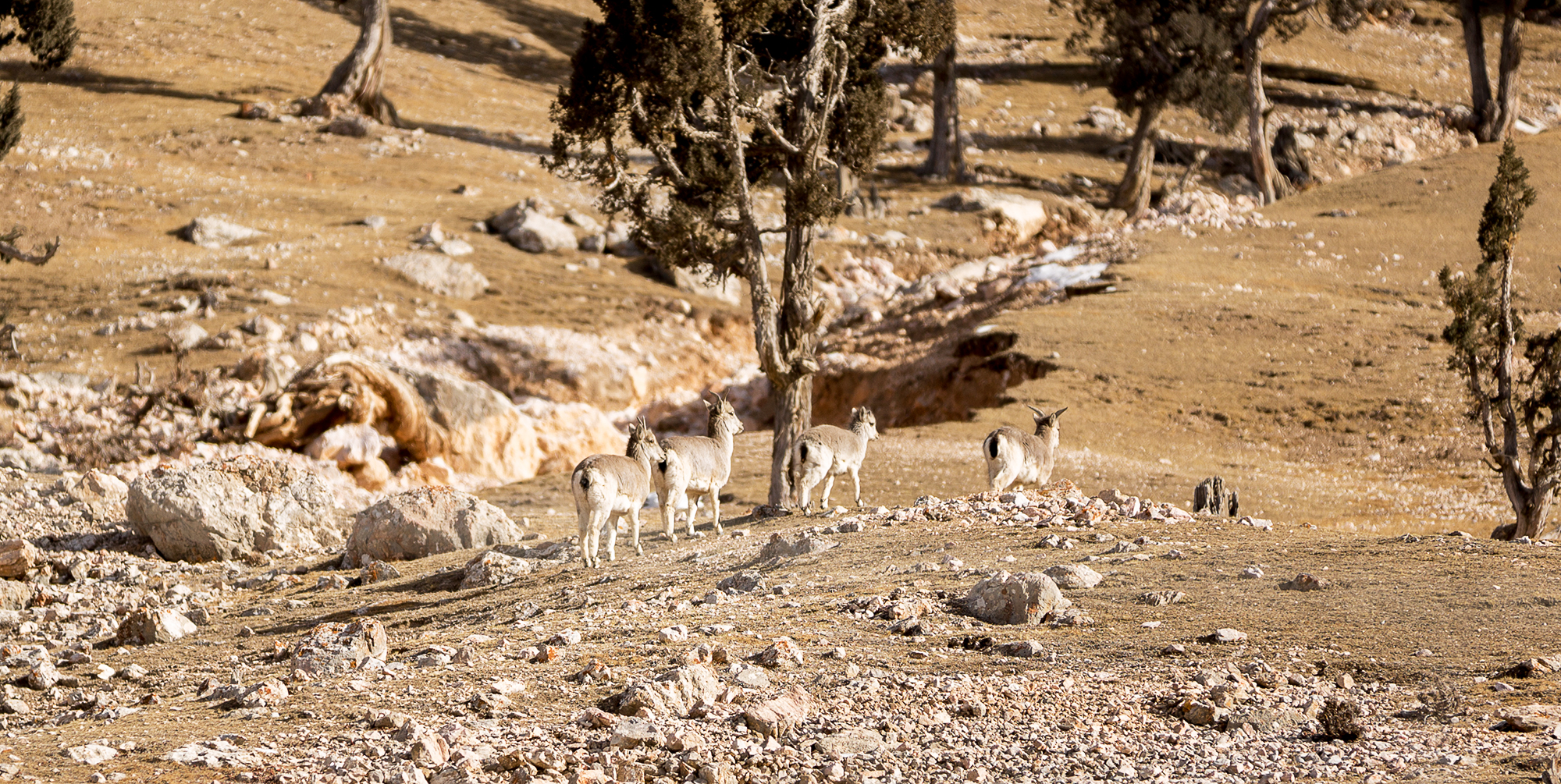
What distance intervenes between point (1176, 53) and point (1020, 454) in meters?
42.3

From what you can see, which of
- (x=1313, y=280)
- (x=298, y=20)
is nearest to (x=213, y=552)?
(x=1313, y=280)

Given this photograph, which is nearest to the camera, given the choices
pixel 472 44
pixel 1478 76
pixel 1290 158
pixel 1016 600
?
pixel 1016 600

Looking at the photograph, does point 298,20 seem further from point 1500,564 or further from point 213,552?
point 1500,564

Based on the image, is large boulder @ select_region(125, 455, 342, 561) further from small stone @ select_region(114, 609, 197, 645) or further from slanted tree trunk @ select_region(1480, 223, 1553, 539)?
slanted tree trunk @ select_region(1480, 223, 1553, 539)

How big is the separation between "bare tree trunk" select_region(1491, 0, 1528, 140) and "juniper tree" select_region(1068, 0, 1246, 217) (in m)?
14.6

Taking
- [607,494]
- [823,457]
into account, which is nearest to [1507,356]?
[823,457]

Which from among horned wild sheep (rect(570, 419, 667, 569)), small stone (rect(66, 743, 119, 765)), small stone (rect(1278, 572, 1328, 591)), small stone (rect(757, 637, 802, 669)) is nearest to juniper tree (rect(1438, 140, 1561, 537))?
small stone (rect(1278, 572, 1328, 591))

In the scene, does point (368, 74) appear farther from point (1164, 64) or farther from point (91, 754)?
point (91, 754)

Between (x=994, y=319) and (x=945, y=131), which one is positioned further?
(x=945, y=131)

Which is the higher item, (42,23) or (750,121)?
(42,23)

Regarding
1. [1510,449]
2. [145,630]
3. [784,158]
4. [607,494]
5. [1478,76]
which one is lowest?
[145,630]

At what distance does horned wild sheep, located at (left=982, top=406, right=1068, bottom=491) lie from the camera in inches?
714

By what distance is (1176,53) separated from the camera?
184 ft

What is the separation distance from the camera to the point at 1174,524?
15133 mm
